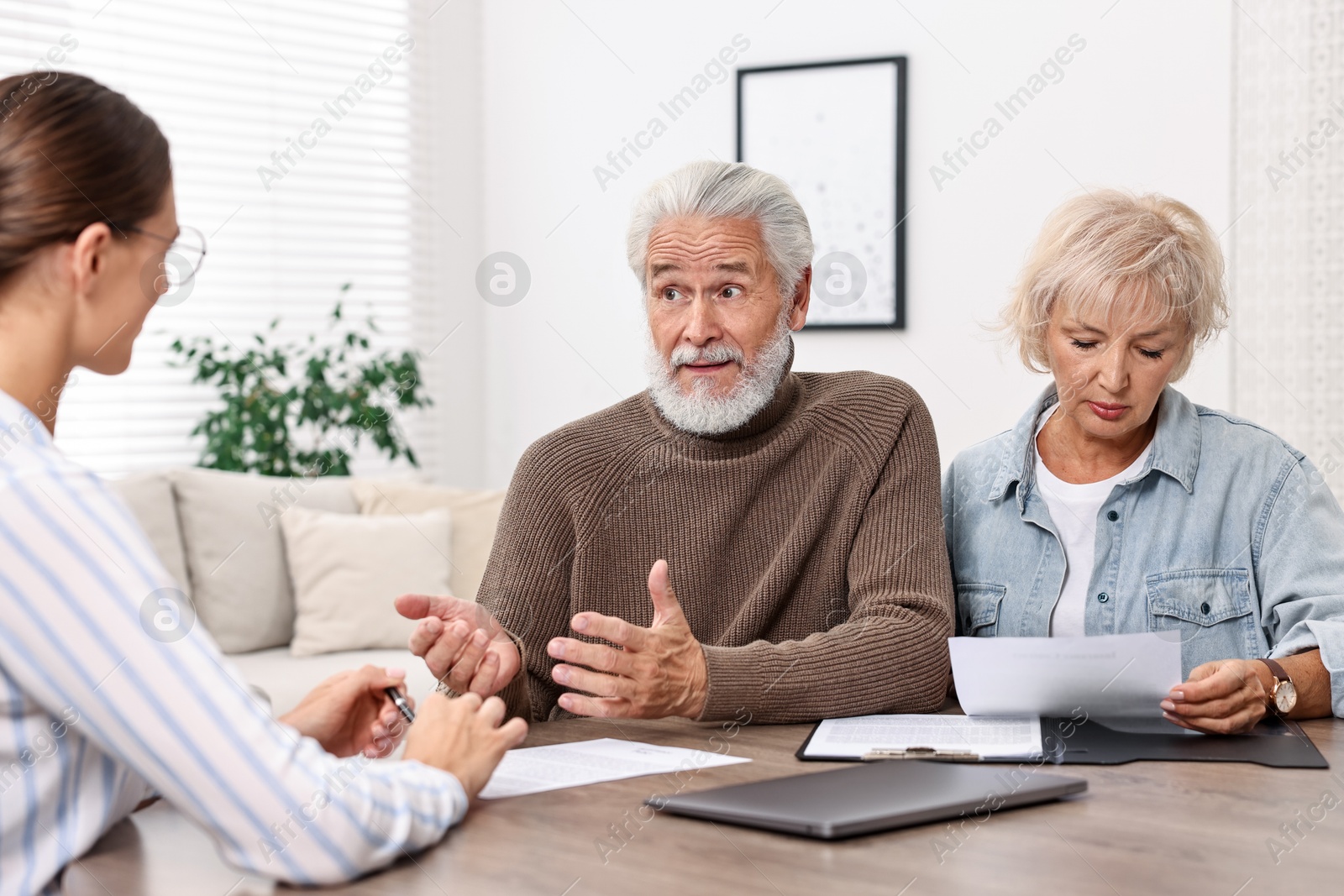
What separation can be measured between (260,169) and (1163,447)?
3459 millimetres

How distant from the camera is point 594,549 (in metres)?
1.90

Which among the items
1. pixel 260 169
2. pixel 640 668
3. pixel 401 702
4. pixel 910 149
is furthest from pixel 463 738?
pixel 260 169

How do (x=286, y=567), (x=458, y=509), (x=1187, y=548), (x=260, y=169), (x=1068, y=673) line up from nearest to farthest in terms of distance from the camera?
1. (x=1068, y=673)
2. (x=1187, y=548)
3. (x=286, y=567)
4. (x=458, y=509)
5. (x=260, y=169)

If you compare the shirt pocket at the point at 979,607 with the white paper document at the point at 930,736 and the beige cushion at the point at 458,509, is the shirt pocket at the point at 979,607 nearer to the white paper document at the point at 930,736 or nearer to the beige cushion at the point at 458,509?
the white paper document at the point at 930,736

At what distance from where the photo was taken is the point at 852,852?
1037 mm

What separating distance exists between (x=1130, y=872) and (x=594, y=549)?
1.05 meters

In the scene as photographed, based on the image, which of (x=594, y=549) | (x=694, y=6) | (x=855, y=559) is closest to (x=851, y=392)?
(x=855, y=559)

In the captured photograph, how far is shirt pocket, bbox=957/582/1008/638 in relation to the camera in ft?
6.38

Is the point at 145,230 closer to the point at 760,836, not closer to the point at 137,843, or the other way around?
the point at 137,843

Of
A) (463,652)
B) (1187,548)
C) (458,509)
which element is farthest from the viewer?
(458,509)

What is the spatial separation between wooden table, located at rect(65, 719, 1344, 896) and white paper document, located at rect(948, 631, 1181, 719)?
20cm

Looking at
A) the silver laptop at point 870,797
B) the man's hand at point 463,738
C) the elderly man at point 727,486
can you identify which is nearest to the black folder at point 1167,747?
the silver laptop at point 870,797

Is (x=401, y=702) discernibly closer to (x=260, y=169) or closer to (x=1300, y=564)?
(x=1300, y=564)

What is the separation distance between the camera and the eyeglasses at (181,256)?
1141 millimetres
